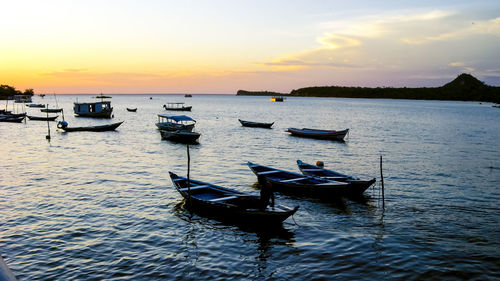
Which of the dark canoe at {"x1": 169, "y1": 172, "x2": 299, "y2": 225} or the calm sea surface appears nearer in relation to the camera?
the calm sea surface

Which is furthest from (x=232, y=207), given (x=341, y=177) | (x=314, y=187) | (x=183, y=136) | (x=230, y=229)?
(x=183, y=136)

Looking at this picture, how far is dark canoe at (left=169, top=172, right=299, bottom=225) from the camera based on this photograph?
15164 millimetres

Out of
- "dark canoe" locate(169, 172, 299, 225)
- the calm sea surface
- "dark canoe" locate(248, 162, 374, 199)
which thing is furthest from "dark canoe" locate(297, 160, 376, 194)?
"dark canoe" locate(169, 172, 299, 225)

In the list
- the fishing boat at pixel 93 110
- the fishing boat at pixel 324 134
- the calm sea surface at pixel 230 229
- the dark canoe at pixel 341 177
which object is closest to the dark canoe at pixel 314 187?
the dark canoe at pixel 341 177

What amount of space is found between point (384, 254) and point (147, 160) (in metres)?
24.7

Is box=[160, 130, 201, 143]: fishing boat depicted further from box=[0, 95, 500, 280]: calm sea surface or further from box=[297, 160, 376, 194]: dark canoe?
box=[297, 160, 376, 194]: dark canoe

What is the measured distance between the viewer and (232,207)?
15922mm

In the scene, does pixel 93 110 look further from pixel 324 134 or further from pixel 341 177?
pixel 341 177

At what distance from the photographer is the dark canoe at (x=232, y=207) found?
49.8 ft

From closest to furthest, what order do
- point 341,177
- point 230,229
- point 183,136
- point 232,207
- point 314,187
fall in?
point 230,229, point 232,207, point 314,187, point 341,177, point 183,136

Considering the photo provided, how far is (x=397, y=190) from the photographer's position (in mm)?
22875

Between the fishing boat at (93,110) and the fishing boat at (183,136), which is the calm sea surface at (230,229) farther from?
the fishing boat at (93,110)

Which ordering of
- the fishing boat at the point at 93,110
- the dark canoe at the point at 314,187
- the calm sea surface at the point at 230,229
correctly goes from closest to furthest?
the calm sea surface at the point at 230,229, the dark canoe at the point at 314,187, the fishing boat at the point at 93,110

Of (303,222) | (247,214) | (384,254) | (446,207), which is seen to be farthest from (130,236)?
(446,207)
